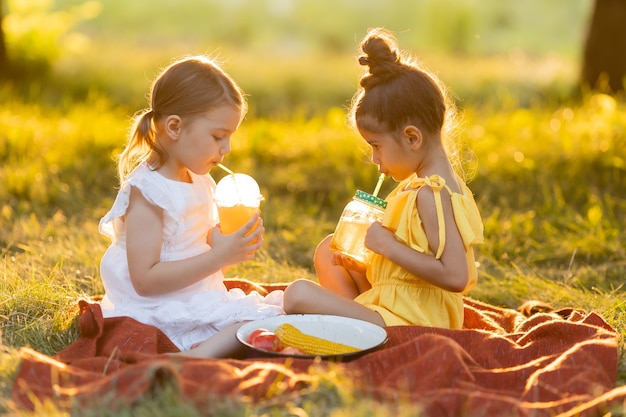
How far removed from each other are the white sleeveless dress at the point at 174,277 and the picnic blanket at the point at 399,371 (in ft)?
0.28

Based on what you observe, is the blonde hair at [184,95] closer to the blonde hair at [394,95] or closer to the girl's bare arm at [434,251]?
the blonde hair at [394,95]

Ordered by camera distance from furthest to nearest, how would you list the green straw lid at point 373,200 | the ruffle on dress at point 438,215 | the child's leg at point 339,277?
1. the child's leg at point 339,277
2. the green straw lid at point 373,200
3. the ruffle on dress at point 438,215

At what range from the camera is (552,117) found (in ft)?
20.9

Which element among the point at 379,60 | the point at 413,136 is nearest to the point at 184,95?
the point at 379,60

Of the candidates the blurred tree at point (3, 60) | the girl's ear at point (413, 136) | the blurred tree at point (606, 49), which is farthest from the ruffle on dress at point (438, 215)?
the blurred tree at point (3, 60)

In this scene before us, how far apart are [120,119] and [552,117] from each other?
3248 millimetres

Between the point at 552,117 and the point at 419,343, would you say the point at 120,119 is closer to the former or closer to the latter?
the point at 552,117

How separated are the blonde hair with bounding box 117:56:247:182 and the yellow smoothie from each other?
29 centimetres

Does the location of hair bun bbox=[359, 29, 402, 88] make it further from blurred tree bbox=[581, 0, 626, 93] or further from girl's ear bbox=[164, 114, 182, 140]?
blurred tree bbox=[581, 0, 626, 93]

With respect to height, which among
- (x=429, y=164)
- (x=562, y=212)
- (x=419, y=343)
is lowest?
(x=562, y=212)

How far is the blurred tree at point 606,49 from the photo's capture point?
23.7ft

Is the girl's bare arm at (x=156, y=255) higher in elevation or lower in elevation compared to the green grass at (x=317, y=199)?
higher

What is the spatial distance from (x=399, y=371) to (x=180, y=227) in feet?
3.22

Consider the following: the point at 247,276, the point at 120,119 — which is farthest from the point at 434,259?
the point at 120,119
